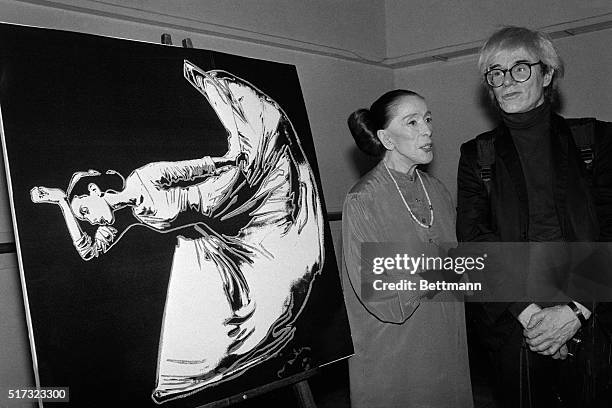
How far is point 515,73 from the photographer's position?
1.76 m

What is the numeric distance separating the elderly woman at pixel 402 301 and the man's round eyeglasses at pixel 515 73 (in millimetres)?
250


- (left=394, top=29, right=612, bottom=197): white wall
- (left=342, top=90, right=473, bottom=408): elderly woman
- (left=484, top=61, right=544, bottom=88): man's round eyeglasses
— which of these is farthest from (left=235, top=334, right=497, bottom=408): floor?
(left=484, top=61, right=544, bottom=88): man's round eyeglasses

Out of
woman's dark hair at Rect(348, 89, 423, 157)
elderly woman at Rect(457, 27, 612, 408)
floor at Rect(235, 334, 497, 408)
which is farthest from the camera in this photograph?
floor at Rect(235, 334, 497, 408)

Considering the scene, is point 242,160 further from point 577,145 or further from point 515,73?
point 577,145

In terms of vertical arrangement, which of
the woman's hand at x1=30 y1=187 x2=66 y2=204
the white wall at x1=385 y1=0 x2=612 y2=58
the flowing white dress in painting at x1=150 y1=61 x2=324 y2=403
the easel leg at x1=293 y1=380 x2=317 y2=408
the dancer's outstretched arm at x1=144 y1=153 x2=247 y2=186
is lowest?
the easel leg at x1=293 y1=380 x2=317 y2=408

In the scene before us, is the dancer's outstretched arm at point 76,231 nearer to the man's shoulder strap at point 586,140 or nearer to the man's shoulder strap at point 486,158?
the man's shoulder strap at point 486,158

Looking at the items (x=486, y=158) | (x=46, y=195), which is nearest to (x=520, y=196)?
(x=486, y=158)

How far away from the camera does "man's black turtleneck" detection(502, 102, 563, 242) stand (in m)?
1.72

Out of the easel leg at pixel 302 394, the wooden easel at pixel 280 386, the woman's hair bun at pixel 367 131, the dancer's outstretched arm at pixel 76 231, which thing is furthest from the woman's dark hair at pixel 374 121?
the dancer's outstretched arm at pixel 76 231

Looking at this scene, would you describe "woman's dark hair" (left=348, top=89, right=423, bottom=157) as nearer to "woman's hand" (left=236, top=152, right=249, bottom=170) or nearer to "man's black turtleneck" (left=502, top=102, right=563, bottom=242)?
"man's black turtleneck" (left=502, top=102, right=563, bottom=242)

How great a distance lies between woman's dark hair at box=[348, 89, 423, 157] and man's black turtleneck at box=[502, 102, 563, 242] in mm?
358

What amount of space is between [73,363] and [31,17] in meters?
1.16

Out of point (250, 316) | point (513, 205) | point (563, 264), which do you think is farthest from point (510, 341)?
point (250, 316)

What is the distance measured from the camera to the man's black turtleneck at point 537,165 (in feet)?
5.64
